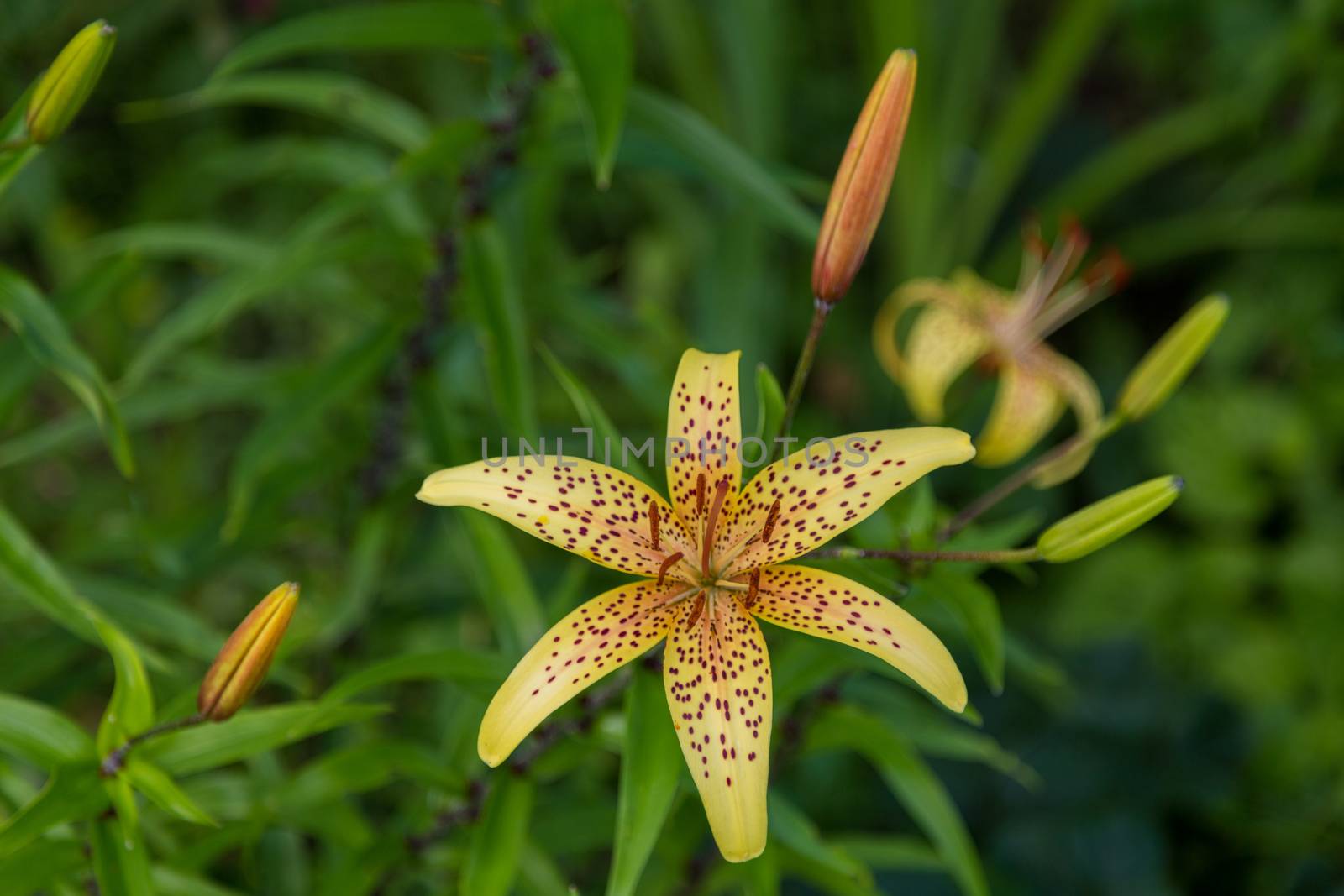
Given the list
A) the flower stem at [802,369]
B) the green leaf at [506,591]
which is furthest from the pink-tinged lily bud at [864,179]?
the green leaf at [506,591]

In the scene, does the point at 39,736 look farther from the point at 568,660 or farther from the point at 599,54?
the point at 599,54

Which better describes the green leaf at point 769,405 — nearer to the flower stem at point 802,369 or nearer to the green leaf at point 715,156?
the flower stem at point 802,369

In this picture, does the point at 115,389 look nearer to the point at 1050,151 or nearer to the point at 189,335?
the point at 189,335

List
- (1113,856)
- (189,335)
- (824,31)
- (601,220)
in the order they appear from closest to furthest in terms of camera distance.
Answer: (189,335), (1113,856), (601,220), (824,31)

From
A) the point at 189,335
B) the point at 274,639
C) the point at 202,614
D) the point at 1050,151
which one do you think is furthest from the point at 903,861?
the point at 1050,151

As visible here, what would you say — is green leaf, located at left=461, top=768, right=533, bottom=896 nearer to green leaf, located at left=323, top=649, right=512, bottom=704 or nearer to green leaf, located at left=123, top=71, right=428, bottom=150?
green leaf, located at left=323, top=649, right=512, bottom=704

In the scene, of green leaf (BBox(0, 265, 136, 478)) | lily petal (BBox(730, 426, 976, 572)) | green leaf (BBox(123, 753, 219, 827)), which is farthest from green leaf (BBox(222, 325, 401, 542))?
lily petal (BBox(730, 426, 976, 572))

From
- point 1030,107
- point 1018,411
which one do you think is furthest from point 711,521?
point 1030,107
